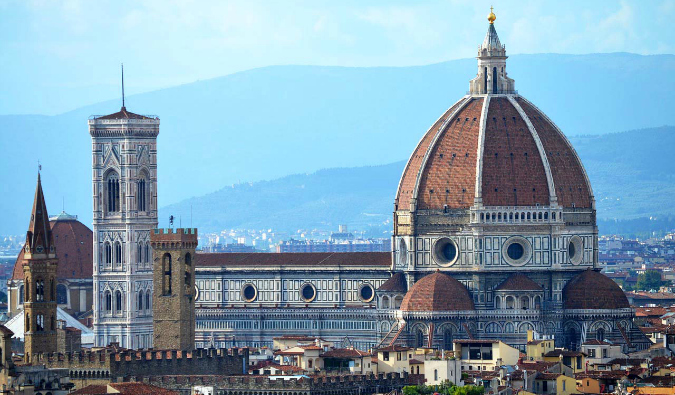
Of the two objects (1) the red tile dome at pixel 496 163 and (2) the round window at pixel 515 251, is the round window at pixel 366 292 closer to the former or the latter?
(1) the red tile dome at pixel 496 163

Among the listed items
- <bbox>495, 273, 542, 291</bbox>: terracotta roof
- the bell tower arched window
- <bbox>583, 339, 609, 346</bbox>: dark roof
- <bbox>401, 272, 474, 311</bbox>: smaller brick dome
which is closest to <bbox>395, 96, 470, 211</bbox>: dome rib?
<bbox>401, 272, 474, 311</bbox>: smaller brick dome

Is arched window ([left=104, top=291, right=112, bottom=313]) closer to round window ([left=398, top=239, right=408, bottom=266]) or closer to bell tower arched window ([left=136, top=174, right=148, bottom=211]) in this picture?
bell tower arched window ([left=136, top=174, right=148, bottom=211])

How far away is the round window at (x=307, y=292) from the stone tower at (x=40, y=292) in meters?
48.3

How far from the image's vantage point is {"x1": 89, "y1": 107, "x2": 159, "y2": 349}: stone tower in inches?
6033

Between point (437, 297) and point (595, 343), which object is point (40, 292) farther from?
point (437, 297)

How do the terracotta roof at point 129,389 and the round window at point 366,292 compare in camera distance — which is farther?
the round window at point 366,292

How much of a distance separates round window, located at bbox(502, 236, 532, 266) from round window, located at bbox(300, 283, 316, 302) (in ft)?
43.4

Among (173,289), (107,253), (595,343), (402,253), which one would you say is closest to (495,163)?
(402,253)

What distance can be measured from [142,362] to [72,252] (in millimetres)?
66770

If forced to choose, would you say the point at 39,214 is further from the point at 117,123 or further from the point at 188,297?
the point at 117,123

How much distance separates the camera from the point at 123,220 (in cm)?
15362

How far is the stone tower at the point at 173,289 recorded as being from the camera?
4700 inches

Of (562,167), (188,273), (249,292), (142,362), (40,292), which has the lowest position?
(142,362)

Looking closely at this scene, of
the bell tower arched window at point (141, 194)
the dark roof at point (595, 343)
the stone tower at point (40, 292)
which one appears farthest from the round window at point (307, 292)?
the stone tower at point (40, 292)
